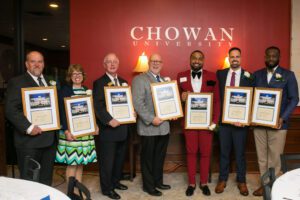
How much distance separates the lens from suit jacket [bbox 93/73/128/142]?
11.7 feet

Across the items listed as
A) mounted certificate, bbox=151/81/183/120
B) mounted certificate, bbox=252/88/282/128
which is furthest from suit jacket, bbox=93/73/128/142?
mounted certificate, bbox=252/88/282/128

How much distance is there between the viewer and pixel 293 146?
4844 mm

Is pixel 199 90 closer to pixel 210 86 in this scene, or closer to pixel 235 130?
pixel 210 86

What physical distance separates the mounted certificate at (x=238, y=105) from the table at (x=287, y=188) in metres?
1.62

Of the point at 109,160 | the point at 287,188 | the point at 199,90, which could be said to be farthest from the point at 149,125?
the point at 287,188

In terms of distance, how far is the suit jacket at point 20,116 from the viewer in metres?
2.96

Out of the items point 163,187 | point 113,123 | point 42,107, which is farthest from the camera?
point 163,187

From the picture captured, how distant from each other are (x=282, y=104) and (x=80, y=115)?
92.6 inches

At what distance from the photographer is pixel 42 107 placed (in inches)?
122

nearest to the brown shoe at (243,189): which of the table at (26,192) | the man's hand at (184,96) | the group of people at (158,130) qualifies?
the group of people at (158,130)

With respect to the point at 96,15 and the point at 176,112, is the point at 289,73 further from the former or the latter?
the point at 96,15

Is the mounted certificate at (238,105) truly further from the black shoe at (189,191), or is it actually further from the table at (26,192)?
the table at (26,192)

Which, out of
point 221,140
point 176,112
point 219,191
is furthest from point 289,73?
point 219,191

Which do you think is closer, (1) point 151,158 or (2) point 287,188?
(2) point 287,188
